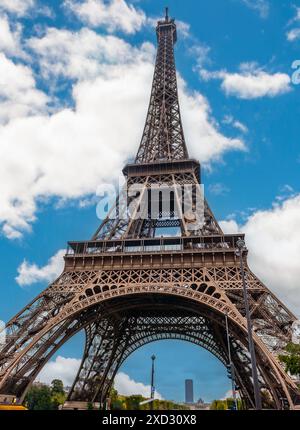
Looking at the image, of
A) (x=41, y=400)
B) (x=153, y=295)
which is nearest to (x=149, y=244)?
(x=153, y=295)

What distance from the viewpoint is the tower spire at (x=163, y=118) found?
46656 millimetres

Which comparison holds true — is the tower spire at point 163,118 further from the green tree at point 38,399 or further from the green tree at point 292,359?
the green tree at point 38,399

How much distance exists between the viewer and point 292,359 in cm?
2300

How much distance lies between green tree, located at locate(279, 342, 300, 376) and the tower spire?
2656 centimetres

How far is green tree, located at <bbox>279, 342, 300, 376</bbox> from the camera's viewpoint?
22.9 meters

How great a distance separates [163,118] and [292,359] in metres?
35.4

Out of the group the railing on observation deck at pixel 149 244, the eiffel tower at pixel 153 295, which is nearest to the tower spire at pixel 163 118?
the eiffel tower at pixel 153 295

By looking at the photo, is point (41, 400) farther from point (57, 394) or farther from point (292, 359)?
point (292, 359)

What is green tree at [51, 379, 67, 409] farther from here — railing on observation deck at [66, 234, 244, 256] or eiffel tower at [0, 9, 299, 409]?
railing on observation deck at [66, 234, 244, 256]

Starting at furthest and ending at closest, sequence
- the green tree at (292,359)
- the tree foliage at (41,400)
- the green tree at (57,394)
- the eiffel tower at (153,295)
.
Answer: the green tree at (57,394), the tree foliage at (41,400), the eiffel tower at (153,295), the green tree at (292,359)

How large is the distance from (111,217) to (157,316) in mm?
14722


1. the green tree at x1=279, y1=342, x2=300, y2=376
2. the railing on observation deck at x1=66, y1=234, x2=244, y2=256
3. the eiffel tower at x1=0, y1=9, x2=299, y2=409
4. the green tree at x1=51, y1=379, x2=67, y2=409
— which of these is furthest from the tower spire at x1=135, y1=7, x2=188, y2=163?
the green tree at x1=51, y1=379, x2=67, y2=409

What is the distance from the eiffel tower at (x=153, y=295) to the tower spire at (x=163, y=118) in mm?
177
